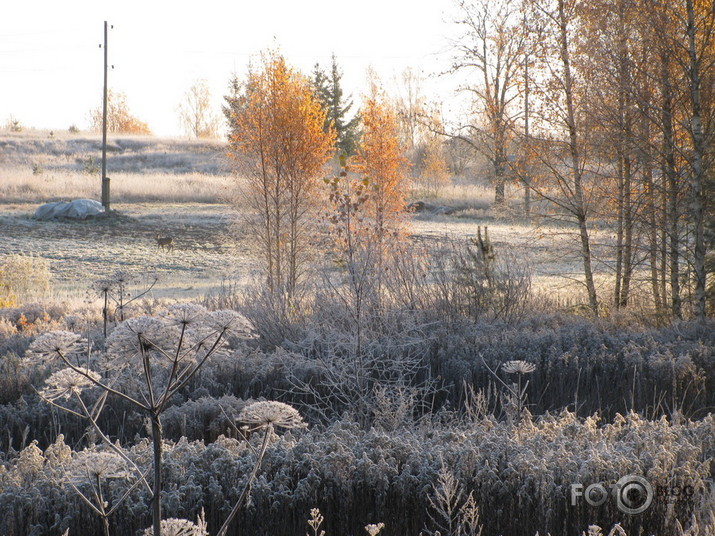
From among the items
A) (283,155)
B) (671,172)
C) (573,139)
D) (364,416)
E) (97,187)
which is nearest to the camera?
(364,416)

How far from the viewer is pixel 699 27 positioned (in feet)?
31.0

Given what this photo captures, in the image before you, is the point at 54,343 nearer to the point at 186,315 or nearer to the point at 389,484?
the point at 186,315

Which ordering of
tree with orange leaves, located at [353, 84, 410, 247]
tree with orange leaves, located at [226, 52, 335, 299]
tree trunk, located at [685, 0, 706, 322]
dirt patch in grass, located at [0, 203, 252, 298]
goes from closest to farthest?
1. tree trunk, located at [685, 0, 706, 322]
2. tree with orange leaves, located at [226, 52, 335, 299]
3. dirt patch in grass, located at [0, 203, 252, 298]
4. tree with orange leaves, located at [353, 84, 410, 247]

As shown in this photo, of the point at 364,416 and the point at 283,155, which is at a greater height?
the point at 283,155

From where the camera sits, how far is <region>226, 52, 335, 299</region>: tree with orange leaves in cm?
1728

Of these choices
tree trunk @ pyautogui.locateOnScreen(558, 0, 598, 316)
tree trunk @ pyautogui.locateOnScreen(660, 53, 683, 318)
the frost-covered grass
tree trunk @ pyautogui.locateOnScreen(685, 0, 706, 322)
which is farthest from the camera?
tree trunk @ pyautogui.locateOnScreen(558, 0, 598, 316)

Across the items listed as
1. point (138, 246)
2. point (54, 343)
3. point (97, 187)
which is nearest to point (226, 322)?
point (54, 343)

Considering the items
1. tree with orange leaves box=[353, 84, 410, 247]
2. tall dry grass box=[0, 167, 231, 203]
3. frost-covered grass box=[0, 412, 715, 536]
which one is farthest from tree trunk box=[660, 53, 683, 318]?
tall dry grass box=[0, 167, 231, 203]

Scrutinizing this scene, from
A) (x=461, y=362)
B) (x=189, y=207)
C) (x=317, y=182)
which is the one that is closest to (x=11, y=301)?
(x=317, y=182)

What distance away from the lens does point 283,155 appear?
17.4 m

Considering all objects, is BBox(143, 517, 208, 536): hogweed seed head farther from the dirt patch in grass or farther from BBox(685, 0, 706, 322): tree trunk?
the dirt patch in grass

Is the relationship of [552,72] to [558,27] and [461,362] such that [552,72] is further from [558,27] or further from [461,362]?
[461,362]

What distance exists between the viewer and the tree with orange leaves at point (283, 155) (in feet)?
56.7

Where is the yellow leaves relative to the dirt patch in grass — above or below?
above
